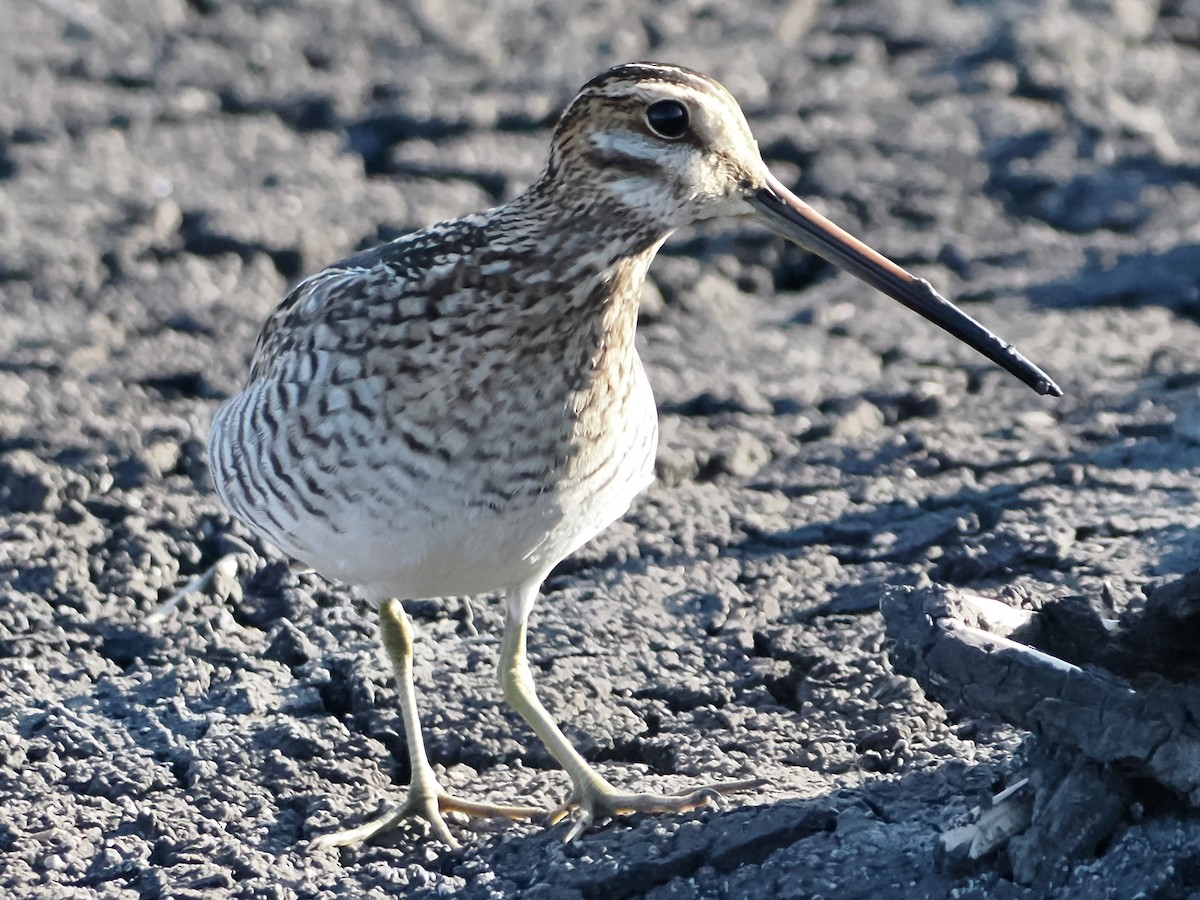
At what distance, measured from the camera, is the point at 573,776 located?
4.36 meters

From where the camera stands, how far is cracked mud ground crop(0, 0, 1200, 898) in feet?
14.1

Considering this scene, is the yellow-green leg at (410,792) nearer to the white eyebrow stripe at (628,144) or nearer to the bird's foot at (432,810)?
the bird's foot at (432,810)

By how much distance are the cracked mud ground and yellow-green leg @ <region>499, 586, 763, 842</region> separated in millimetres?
64

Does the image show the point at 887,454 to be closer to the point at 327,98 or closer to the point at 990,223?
the point at 990,223

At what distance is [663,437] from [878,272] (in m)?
2.27

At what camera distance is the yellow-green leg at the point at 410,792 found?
4.30 metres

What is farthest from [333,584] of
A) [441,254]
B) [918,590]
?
[918,590]

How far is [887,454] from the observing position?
6.07m

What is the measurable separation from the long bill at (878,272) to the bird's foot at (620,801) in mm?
1129

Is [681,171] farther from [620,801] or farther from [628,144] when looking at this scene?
[620,801]

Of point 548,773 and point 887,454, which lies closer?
point 548,773

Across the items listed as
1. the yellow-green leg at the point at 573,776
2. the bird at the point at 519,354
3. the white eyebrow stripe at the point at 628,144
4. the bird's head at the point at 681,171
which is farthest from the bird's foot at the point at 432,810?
the white eyebrow stripe at the point at 628,144

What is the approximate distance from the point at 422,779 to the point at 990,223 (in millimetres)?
4356

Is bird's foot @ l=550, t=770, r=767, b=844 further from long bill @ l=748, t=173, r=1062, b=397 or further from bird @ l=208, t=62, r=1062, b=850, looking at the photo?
long bill @ l=748, t=173, r=1062, b=397
